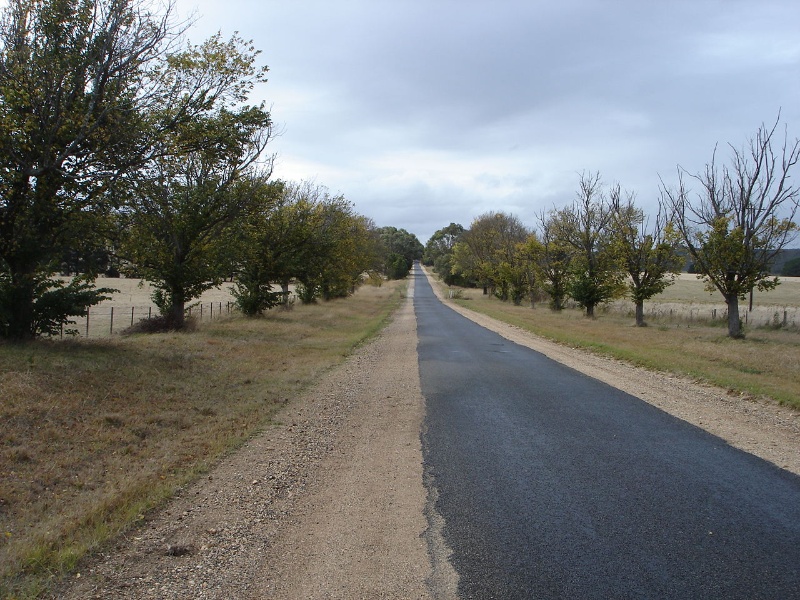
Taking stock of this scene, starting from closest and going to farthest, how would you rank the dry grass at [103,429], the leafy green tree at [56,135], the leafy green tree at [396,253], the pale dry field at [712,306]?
the dry grass at [103,429]
the leafy green tree at [56,135]
the pale dry field at [712,306]
the leafy green tree at [396,253]

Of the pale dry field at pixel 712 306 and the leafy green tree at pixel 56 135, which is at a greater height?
the leafy green tree at pixel 56 135

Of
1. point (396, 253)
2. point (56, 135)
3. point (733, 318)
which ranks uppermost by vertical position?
point (396, 253)

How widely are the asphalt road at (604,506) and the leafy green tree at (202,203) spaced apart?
38.9 feet

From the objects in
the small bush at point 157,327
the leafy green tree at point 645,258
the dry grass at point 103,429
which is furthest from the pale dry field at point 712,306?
the dry grass at point 103,429

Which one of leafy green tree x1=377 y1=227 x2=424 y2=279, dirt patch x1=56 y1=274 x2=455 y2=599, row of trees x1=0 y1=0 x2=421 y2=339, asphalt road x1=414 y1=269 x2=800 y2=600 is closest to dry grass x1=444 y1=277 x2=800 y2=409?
asphalt road x1=414 y1=269 x2=800 y2=600

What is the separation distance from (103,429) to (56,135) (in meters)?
7.25

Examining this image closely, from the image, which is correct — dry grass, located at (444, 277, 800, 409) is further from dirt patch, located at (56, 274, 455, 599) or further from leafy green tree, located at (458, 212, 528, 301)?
leafy green tree, located at (458, 212, 528, 301)

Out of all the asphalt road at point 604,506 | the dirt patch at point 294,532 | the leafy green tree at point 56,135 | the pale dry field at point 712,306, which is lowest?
the dirt patch at point 294,532

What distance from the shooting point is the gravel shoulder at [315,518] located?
13.5 feet

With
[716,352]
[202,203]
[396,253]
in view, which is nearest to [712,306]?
[716,352]

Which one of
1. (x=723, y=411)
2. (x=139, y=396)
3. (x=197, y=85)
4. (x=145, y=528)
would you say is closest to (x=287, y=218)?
(x=197, y=85)

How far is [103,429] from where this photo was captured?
808cm

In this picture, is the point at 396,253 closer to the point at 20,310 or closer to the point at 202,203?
the point at 202,203

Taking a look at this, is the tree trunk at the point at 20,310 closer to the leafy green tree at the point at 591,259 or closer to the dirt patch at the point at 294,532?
the dirt patch at the point at 294,532
